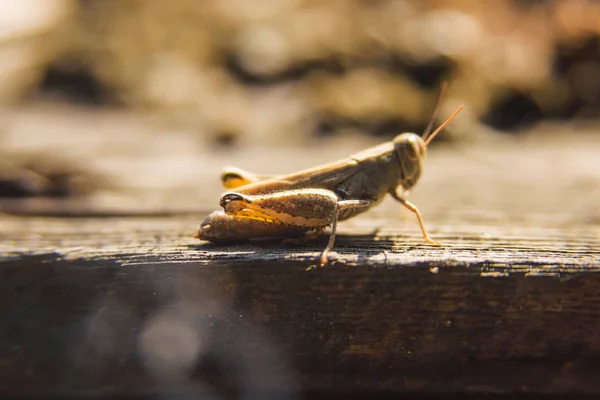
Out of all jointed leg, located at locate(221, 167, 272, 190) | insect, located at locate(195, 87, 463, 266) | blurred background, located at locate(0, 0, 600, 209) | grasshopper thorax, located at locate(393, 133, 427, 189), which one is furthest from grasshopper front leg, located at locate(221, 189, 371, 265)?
blurred background, located at locate(0, 0, 600, 209)

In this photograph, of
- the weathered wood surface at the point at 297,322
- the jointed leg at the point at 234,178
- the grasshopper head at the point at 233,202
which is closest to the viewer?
the weathered wood surface at the point at 297,322

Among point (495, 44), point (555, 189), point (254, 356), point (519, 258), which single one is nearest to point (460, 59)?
point (495, 44)

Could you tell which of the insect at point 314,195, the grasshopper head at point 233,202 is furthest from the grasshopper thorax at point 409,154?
the grasshopper head at point 233,202

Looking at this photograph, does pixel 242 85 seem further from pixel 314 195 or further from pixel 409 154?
pixel 314 195

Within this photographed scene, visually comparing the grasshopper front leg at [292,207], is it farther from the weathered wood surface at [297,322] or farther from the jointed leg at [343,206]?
the weathered wood surface at [297,322]

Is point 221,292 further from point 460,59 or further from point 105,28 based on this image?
point 105,28

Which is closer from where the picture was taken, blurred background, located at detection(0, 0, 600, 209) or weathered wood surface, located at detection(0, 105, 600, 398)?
weathered wood surface, located at detection(0, 105, 600, 398)

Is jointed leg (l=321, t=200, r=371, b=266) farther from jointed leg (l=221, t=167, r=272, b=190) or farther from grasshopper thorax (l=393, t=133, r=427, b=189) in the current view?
jointed leg (l=221, t=167, r=272, b=190)
